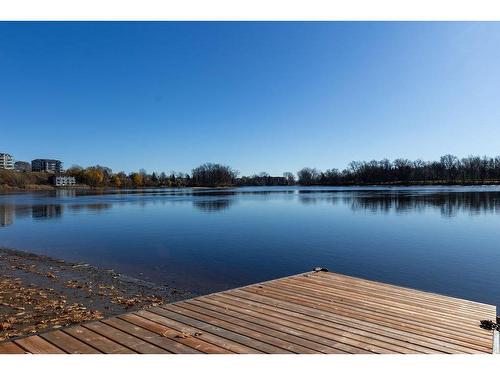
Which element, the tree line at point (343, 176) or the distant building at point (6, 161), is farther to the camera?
the distant building at point (6, 161)

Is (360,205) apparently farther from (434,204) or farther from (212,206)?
(212,206)

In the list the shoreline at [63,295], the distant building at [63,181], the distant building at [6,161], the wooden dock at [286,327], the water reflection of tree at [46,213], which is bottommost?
the shoreline at [63,295]

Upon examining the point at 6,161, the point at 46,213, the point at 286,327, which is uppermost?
the point at 6,161

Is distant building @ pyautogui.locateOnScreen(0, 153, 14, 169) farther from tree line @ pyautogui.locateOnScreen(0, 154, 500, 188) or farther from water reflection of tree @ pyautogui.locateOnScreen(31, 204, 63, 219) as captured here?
water reflection of tree @ pyautogui.locateOnScreen(31, 204, 63, 219)

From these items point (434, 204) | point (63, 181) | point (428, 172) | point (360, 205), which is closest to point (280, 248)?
point (360, 205)

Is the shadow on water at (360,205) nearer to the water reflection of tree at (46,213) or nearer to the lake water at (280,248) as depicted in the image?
the water reflection of tree at (46,213)

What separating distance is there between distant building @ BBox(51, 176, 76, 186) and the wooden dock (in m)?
163

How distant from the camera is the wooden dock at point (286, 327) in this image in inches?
162

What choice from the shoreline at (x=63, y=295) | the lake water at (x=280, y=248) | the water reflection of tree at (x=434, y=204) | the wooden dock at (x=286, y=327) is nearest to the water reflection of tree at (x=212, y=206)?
the water reflection of tree at (x=434, y=204)

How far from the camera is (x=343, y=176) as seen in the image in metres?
159

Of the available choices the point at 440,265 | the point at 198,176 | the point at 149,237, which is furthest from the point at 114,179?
the point at 440,265

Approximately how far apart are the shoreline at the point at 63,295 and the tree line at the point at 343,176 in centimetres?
12609

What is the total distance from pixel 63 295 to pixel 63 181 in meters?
162
